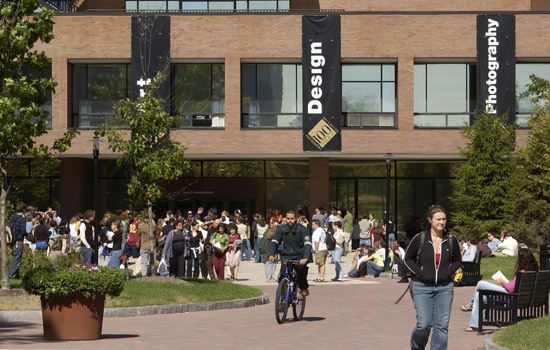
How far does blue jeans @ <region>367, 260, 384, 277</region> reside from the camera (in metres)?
29.6

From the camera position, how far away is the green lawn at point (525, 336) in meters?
12.3

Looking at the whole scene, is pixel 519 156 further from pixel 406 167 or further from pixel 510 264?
pixel 510 264

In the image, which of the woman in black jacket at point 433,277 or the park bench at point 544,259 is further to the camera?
the park bench at point 544,259

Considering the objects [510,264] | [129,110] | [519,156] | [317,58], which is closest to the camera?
[129,110]

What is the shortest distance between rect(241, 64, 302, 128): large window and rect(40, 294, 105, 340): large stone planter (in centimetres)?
3258

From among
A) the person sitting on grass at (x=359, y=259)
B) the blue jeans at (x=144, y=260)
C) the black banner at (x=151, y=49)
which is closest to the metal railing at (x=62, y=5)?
the black banner at (x=151, y=49)

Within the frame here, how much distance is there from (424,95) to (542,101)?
5201mm

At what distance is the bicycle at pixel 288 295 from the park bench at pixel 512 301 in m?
3.08

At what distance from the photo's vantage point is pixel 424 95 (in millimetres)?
47469

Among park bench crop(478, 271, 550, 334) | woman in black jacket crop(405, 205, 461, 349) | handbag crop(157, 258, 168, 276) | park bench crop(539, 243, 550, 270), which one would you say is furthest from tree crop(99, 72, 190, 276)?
woman in black jacket crop(405, 205, 461, 349)

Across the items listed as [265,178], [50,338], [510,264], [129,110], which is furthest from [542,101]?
[50,338]

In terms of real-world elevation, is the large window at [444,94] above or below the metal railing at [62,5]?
below

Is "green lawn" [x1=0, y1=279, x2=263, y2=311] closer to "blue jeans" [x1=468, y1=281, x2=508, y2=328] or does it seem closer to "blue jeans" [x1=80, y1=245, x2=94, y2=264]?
"blue jeans" [x1=80, y1=245, x2=94, y2=264]

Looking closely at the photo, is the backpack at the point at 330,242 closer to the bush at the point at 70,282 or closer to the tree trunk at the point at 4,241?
the tree trunk at the point at 4,241
